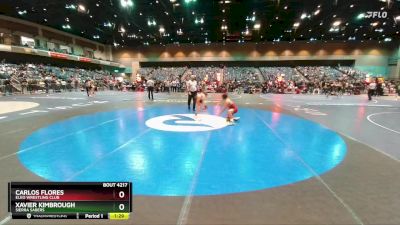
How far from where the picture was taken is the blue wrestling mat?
396cm

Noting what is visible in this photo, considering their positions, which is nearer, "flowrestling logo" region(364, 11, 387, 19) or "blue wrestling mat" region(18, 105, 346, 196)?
"blue wrestling mat" region(18, 105, 346, 196)

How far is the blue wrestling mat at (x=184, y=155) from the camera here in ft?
13.0

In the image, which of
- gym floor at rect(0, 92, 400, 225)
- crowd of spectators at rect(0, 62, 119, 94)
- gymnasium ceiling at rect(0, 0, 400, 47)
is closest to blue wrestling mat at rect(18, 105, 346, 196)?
gym floor at rect(0, 92, 400, 225)

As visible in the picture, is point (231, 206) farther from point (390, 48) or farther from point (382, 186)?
point (390, 48)

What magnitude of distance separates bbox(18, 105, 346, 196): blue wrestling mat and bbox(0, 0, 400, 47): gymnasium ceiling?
18.7 meters

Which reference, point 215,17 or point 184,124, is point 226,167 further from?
point 215,17

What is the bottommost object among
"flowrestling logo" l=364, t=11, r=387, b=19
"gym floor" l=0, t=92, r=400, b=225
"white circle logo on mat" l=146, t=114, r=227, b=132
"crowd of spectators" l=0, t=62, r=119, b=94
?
"gym floor" l=0, t=92, r=400, b=225

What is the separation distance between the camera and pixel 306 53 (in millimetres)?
47875

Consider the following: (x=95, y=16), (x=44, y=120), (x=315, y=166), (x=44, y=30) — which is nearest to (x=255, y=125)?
(x=315, y=166)
